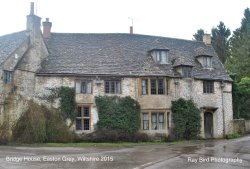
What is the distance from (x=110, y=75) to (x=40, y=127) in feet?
25.3

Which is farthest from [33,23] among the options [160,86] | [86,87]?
[160,86]

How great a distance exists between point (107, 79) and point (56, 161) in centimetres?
1426

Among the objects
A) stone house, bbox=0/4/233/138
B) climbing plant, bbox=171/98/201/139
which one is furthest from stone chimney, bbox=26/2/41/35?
climbing plant, bbox=171/98/201/139

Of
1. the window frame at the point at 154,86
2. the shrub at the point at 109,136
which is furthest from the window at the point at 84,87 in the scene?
the window frame at the point at 154,86

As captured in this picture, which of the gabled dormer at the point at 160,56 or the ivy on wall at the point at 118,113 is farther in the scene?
the gabled dormer at the point at 160,56

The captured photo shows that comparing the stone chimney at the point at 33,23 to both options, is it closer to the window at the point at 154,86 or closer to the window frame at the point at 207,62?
the window at the point at 154,86

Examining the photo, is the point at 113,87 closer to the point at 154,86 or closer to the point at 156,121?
the point at 154,86

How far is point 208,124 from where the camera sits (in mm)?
31406

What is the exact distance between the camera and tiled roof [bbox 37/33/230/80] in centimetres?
2853

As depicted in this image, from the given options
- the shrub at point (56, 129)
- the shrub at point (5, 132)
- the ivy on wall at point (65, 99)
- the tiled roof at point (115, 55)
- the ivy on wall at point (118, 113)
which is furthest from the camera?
the tiled roof at point (115, 55)

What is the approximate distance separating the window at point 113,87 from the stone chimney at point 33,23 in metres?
7.68

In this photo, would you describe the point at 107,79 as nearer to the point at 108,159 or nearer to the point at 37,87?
the point at 37,87

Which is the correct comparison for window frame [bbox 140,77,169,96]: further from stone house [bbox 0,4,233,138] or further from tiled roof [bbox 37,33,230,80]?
tiled roof [bbox 37,33,230,80]

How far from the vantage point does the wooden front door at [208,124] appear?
103 feet
